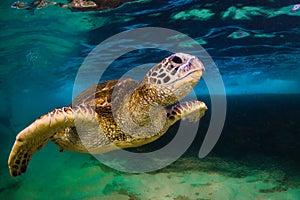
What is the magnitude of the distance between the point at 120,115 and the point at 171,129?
26.2ft

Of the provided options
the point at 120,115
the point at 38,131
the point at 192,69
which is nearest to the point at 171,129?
the point at 120,115

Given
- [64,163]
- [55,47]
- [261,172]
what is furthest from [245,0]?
[55,47]

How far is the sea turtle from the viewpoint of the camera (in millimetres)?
2789

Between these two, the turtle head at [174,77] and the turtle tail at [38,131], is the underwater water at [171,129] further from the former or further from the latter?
the turtle head at [174,77]

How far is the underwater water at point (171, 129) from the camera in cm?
509

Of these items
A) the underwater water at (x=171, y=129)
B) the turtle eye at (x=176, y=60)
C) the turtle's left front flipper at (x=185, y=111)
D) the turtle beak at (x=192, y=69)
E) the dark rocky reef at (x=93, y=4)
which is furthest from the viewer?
the dark rocky reef at (x=93, y=4)

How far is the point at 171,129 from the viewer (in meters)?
11.2

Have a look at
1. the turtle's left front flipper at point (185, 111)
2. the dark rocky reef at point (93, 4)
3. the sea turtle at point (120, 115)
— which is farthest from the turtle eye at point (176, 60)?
the dark rocky reef at point (93, 4)

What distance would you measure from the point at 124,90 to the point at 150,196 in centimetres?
256

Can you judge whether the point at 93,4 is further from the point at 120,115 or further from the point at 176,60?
the point at 176,60

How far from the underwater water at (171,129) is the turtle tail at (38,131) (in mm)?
2542

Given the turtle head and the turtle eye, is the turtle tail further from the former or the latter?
the turtle eye

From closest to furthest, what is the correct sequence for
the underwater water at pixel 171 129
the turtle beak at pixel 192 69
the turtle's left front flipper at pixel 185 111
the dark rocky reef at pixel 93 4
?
the turtle beak at pixel 192 69 < the turtle's left front flipper at pixel 185 111 < the underwater water at pixel 171 129 < the dark rocky reef at pixel 93 4

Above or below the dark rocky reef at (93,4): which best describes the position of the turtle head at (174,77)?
below
